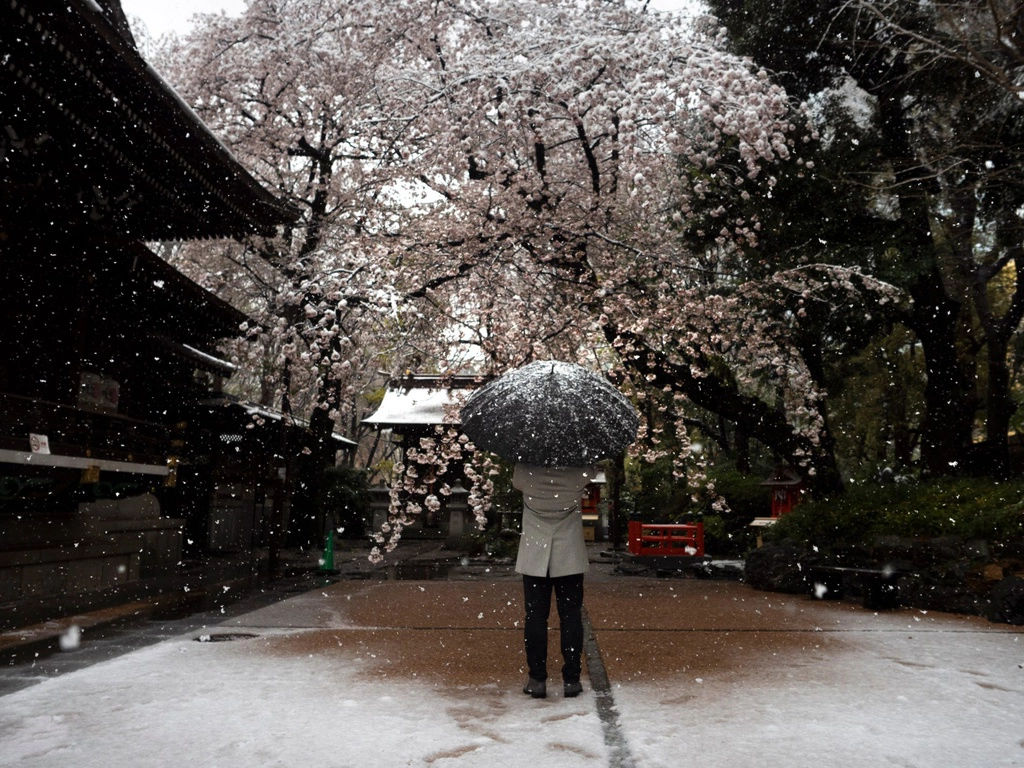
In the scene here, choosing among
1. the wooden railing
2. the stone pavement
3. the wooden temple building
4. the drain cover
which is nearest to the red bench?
the stone pavement

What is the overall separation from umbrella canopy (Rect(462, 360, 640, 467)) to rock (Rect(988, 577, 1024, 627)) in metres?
6.11

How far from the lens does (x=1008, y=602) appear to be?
888 cm

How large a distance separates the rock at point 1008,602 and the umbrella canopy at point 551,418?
6112mm

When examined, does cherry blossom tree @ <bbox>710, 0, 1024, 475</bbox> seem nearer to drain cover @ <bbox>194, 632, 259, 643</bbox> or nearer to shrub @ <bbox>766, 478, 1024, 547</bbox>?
shrub @ <bbox>766, 478, 1024, 547</bbox>

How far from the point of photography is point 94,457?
1120 centimetres

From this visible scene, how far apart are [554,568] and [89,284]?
948 cm

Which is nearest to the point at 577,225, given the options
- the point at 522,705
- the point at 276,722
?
the point at 522,705

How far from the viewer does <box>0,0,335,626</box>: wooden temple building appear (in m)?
8.95

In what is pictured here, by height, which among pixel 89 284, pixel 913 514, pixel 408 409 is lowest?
pixel 913 514

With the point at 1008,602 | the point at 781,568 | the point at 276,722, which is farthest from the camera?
the point at 781,568

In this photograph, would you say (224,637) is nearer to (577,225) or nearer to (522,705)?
(522,705)

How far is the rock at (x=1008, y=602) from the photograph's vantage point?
8.80 m

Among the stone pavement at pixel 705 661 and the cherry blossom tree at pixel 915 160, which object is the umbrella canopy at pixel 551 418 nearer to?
the stone pavement at pixel 705 661

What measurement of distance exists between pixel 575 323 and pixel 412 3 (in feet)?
22.8
